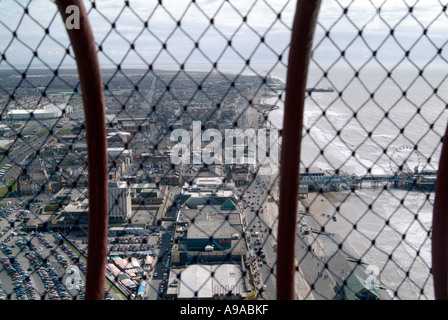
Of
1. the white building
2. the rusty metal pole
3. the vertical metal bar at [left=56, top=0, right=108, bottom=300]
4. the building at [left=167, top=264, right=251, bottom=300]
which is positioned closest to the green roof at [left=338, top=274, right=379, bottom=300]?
the building at [left=167, top=264, right=251, bottom=300]

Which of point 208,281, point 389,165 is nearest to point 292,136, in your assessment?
point 208,281

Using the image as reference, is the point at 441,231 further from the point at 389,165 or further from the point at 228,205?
the point at 389,165

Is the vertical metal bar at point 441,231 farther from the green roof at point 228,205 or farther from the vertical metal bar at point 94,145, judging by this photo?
the green roof at point 228,205

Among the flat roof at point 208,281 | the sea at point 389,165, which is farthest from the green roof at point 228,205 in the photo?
the flat roof at point 208,281

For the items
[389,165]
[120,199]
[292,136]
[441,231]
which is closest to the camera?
[292,136]

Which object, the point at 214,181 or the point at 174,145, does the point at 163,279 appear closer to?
the point at 214,181

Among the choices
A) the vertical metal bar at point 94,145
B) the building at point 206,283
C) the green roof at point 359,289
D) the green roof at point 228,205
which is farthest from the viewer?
the green roof at point 228,205
